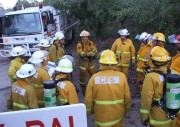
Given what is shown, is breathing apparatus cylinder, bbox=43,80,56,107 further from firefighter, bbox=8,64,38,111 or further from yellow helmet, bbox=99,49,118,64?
yellow helmet, bbox=99,49,118,64

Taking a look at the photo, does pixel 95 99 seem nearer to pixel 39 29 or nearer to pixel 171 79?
pixel 171 79

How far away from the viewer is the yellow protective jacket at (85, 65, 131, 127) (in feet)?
12.4

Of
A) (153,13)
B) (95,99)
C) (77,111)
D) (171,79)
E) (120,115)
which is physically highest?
(153,13)

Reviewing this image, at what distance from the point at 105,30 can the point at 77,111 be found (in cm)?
1037

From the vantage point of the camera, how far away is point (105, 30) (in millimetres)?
11930

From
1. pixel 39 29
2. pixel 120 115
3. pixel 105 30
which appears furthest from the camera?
pixel 105 30

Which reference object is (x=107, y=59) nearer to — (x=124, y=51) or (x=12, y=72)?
(x=12, y=72)

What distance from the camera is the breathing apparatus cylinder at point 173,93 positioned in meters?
3.48

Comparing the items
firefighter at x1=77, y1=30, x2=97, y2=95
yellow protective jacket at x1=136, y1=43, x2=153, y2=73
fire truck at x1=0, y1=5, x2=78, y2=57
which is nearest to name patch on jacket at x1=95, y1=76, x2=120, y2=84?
yellow protective jacket at x1=136, y1=43, x2=153, y2=73

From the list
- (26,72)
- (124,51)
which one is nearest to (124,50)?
(124,51)

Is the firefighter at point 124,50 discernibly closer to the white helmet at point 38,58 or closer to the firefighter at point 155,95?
the white helmet at point 38,58

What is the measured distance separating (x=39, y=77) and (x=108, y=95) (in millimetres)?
1483

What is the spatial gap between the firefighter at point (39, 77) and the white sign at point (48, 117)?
115 inches

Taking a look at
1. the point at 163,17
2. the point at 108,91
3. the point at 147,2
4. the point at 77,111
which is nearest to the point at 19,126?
the point at 77,111
